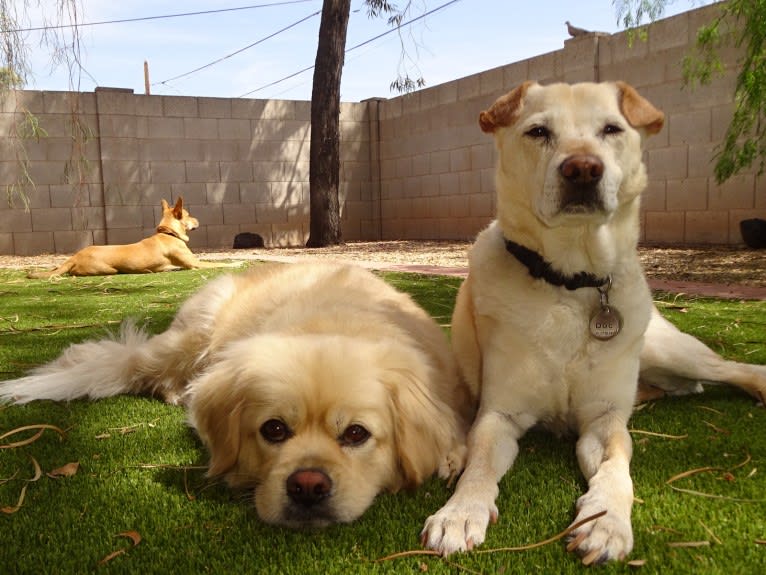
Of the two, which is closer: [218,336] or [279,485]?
[279,485]

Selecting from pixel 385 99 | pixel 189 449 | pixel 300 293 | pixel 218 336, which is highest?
pixel 385 99

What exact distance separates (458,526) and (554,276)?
1.14 meters

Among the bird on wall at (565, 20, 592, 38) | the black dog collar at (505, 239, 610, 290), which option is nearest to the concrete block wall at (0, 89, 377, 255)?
the bird on wall at (565, 20, 592, 38)

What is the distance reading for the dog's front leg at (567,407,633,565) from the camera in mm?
1731

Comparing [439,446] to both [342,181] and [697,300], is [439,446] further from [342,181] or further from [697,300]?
[342,181]

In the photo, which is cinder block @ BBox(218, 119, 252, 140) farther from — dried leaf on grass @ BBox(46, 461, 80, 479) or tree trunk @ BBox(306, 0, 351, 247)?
dried leaf on grass @ BBox(46, 461, 80, 479)

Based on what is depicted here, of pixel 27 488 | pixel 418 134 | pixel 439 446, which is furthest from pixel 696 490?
pixel 418 134

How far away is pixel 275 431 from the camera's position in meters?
2.18

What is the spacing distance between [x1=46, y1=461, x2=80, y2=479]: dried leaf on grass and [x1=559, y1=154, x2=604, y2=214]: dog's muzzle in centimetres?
193

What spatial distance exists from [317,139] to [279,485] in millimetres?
11684

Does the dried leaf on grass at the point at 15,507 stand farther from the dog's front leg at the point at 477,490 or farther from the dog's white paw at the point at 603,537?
the dog's white paw at the point at 603,537

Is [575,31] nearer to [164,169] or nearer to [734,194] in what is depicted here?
[734,194]

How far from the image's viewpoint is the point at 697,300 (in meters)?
5.64

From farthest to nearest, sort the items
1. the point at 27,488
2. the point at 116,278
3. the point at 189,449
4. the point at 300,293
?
the point at 116,278 → the point at 300,293 → the point at 189,449 → the point at 27,488
